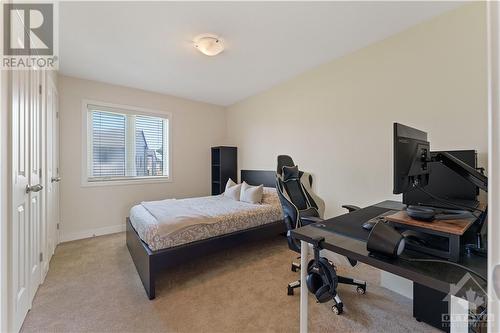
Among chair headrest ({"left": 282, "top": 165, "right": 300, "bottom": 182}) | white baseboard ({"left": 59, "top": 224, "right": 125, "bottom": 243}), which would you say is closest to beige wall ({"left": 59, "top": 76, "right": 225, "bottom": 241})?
white baseboard ({"left": 59, "top": 224, "right": 125, "bottom": 243})

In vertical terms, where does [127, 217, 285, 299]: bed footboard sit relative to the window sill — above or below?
below

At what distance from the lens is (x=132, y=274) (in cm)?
233

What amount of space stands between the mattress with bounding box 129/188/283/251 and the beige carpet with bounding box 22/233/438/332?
1.40 ft

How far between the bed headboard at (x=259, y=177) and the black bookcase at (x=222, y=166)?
0.30 meters

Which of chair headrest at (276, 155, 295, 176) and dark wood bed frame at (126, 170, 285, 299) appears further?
chair headrest at (276, 155, 295, 176)

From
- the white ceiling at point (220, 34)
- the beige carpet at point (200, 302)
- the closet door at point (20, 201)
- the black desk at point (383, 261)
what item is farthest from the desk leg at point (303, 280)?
the white ceiling at point (220, 34)

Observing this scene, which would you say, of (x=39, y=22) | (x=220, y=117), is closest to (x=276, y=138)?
(x=220, y=117)

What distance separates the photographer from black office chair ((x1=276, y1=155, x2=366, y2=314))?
124 centimetres

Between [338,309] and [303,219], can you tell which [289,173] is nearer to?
[303,219]

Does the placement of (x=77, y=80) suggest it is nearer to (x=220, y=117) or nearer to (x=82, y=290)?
(x=220, y=117)

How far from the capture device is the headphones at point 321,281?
121 centimetres

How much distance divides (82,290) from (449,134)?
371 centimetres

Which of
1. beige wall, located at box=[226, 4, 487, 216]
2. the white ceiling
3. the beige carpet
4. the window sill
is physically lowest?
the beige carpet

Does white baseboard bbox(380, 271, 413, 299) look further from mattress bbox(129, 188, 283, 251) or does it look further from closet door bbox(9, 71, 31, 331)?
closet door bbox(9, 71, 31, 331)
